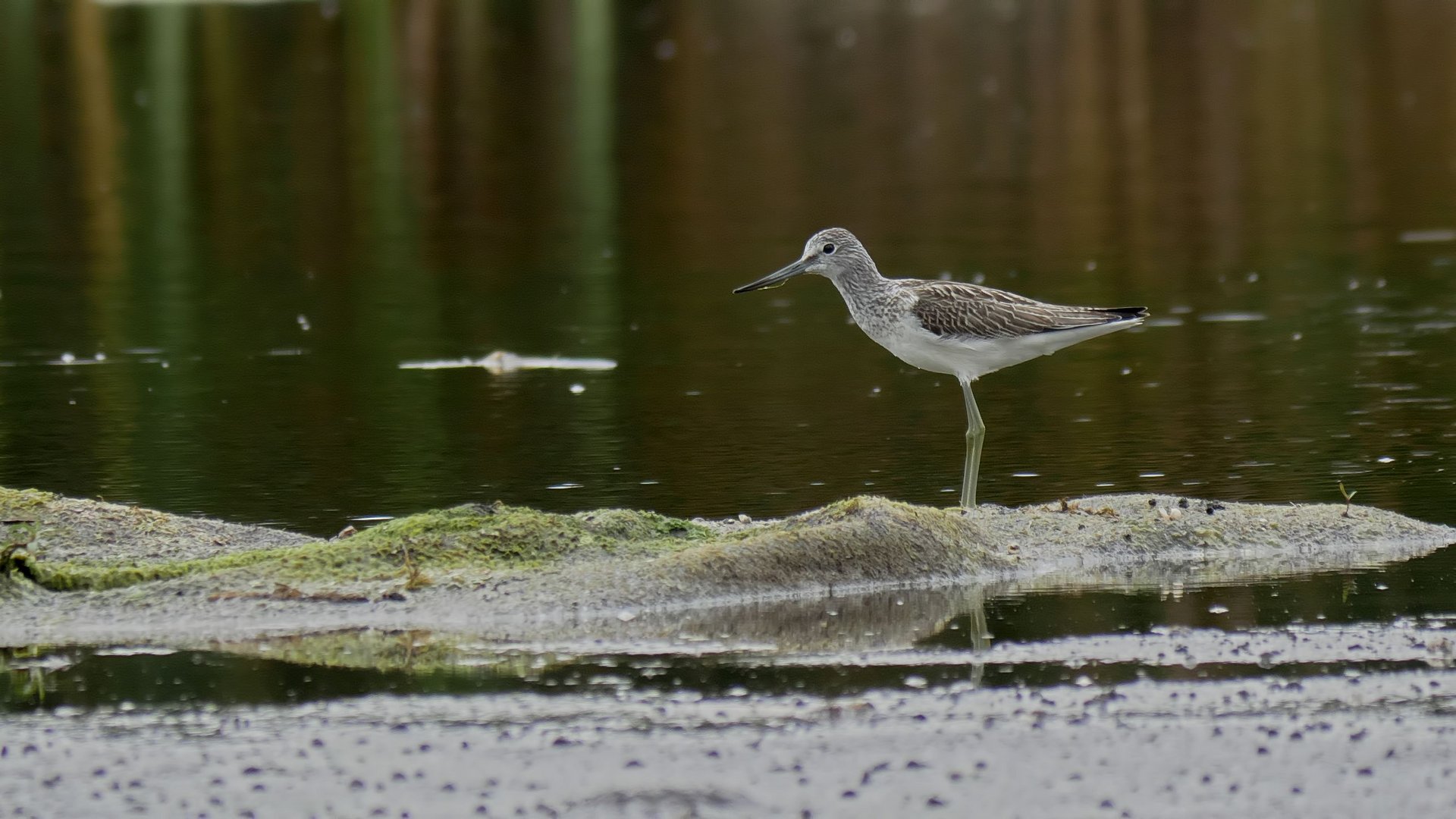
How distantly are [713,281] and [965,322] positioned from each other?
9.23 m

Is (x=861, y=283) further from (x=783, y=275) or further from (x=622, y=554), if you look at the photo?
(x=622, y=554)

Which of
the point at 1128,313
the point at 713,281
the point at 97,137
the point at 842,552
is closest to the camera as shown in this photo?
the point at 842,552

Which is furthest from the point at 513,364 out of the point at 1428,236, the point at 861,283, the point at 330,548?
the point at 1428,236

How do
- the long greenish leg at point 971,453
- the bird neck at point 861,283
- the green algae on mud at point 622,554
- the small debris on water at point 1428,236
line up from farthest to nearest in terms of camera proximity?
the small debris on water at point 1428,236 → the bird neck at point 861,283 → the long greenish leg at point 971,453 → the green algae on mud at point 622,554

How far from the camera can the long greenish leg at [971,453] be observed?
33.4 feet

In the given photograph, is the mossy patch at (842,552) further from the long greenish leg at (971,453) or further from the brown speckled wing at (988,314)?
the brown speckled wing at (988,314)

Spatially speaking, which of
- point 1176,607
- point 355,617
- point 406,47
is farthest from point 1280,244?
point 406,47

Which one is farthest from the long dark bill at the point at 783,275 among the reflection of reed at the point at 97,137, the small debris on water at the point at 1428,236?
the reflection of reed at the point at 97,137

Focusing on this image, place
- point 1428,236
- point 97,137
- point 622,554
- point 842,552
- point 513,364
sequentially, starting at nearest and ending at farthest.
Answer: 1. point 842,552
2. point 622,554
3. point 513,364
4. point 1428,236
5. point 97,137

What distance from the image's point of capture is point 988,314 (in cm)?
1067

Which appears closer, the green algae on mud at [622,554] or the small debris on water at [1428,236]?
the green algae on mud at [622,554]

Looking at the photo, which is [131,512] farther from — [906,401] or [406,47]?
[406,47]

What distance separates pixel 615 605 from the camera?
803 centimetres

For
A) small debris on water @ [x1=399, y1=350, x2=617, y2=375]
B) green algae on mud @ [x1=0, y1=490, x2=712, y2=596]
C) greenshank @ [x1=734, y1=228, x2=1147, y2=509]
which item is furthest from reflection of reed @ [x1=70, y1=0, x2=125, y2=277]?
green algae on mud @ [x1=0, y1=490, x2=712, y2=596]
